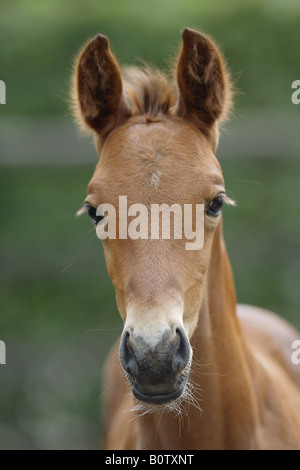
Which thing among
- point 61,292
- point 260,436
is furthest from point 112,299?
point 260,436

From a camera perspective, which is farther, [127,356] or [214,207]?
[214,207]

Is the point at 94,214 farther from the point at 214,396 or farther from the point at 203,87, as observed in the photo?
the point at 214,396

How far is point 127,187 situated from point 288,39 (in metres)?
5.15

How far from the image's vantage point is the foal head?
7.63ft

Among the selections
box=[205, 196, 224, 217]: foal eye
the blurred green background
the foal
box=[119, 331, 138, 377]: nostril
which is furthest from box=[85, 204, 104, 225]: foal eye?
the blurred green background

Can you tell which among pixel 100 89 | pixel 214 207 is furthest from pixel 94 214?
pixel 100 89

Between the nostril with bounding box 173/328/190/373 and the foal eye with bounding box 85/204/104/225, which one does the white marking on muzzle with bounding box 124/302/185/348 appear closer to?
the nostril with bounding box 173/328/190/373

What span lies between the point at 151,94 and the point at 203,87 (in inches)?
10.6

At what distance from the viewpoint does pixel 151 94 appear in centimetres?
310

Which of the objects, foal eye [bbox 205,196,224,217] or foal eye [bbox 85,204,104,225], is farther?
foal eye [bbox 85,204,104,225]

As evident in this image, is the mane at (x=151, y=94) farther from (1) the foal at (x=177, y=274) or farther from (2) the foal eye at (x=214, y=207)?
(2) the foal eye at (x=214, y=207)

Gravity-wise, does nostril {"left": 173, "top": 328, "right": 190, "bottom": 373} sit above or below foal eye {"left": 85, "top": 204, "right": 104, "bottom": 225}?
below

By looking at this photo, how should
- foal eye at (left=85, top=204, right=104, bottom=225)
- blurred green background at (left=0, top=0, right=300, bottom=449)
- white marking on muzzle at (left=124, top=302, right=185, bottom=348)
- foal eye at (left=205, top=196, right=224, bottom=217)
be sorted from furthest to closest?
blurred green background at (left=0, top=0, right=300, bottom=449), foal eye at (left=85, top=204, right=104, bottom=225), foal eye at (left=205, top=196, right=224, bottom=217), white marking on muzzle at (left=124, top=302, right=185, bottom=348)
